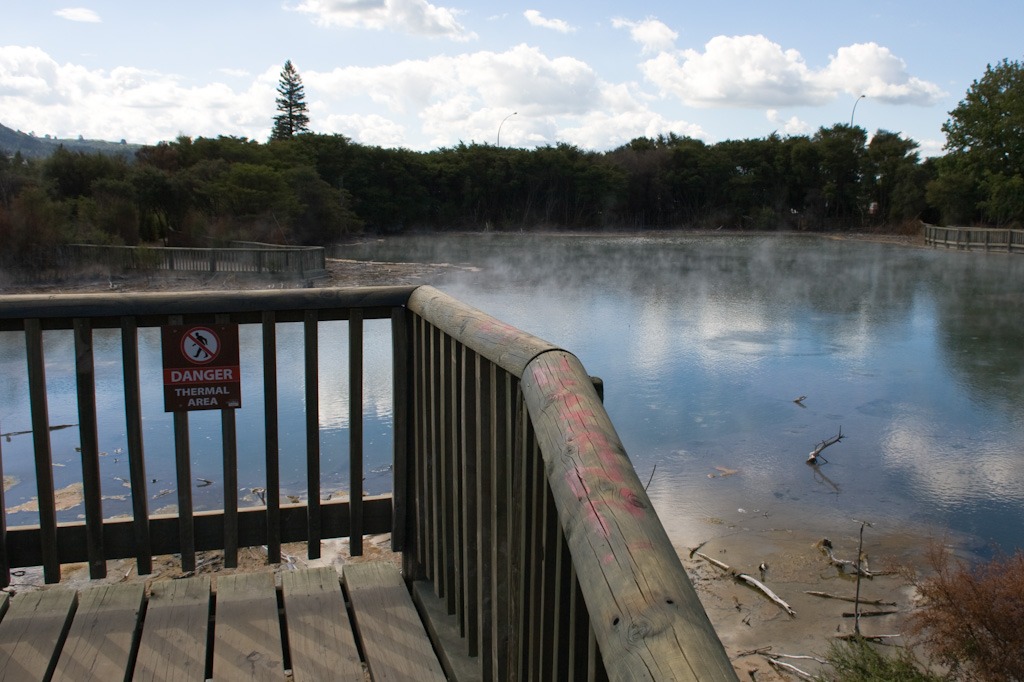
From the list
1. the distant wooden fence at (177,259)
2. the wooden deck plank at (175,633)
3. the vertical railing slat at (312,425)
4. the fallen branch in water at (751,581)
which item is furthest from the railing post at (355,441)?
the distant wooden fence at (177,259)

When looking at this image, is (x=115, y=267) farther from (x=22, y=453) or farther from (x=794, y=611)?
(x=794, y=611)

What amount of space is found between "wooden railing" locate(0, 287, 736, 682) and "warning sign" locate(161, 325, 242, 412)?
0.17 ft

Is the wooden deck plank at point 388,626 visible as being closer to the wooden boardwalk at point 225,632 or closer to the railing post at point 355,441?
the wooden boardwalk at point 225,632

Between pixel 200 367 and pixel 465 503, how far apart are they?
3.57 feet

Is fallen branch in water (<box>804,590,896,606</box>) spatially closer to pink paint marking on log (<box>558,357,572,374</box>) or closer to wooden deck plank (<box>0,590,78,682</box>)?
wooden deck plank (<box>0,590,78,682</box>)

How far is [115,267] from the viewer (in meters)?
22.5

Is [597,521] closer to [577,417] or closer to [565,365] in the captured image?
[577,417]

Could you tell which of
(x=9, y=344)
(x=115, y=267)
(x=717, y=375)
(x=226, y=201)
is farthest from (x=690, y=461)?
(x=226, y=201)

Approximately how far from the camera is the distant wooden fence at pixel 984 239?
4034cm

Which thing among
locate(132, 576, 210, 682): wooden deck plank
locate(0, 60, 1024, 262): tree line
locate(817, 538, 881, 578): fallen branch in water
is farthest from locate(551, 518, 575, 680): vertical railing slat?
locate(0, 60, 1024, 262): tree line

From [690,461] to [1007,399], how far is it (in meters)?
5.85

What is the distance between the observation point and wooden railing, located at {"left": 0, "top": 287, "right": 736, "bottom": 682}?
102 centimetres

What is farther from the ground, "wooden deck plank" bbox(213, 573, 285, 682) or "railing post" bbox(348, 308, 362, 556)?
"railing post" bbox(348, 308, 362, 556)

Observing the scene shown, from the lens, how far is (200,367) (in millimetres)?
2857
